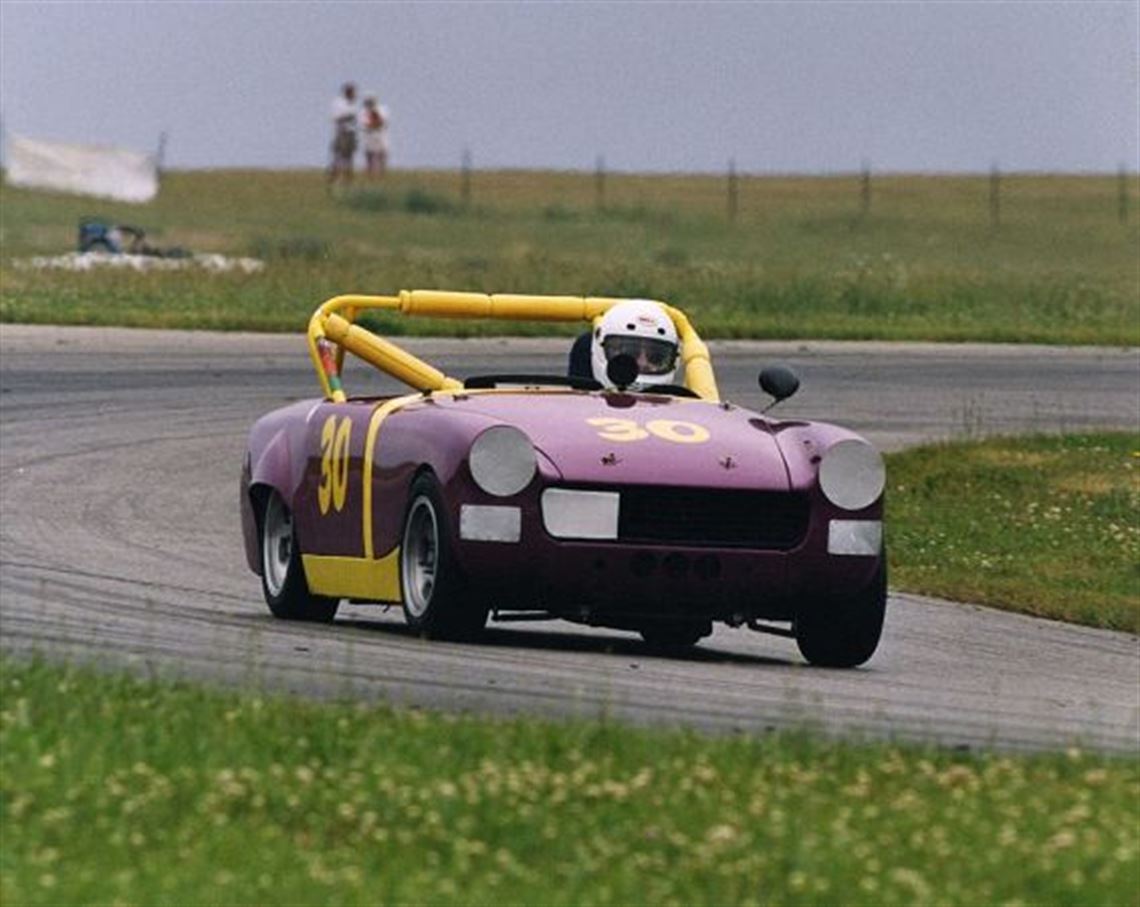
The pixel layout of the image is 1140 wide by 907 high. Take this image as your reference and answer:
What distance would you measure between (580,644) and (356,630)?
837mm

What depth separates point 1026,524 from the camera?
1886cm

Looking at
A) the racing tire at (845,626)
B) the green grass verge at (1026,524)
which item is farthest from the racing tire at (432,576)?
the green grass verge at (1026,524)

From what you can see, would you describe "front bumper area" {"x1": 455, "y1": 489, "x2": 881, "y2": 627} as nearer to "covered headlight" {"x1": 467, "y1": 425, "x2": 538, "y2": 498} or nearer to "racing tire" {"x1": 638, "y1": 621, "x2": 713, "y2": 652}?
"covered headlight" {"x1": 467, "y1": 425, "x2": 538, "y2": 498}

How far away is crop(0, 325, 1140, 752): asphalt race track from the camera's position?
33.5 ft

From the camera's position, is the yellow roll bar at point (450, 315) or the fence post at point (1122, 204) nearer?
the yellow roll bar at point (450, 315)

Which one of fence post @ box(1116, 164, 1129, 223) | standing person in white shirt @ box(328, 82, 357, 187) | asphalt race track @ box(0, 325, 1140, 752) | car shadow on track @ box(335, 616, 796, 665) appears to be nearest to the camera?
asphalt race track @ box(0, 325, 1140, 752)

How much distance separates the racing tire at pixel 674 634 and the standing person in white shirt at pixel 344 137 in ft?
139

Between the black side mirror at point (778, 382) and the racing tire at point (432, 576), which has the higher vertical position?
the black side mirror at point (778, 382)

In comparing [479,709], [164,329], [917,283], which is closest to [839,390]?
[164,329]

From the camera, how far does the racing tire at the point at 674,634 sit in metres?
12.6

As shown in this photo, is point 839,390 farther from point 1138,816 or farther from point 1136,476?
point 1138,816

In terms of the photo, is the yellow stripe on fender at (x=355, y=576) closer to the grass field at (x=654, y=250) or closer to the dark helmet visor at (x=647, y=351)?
the dark helmet visor at (x=647, y=351)

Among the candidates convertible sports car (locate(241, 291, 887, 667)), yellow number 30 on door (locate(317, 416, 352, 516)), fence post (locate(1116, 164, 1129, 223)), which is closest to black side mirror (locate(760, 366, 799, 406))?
convertible sports car (locate(241, 291, 887, 667))

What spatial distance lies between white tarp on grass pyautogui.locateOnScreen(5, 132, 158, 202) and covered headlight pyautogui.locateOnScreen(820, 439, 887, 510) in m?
52.3
